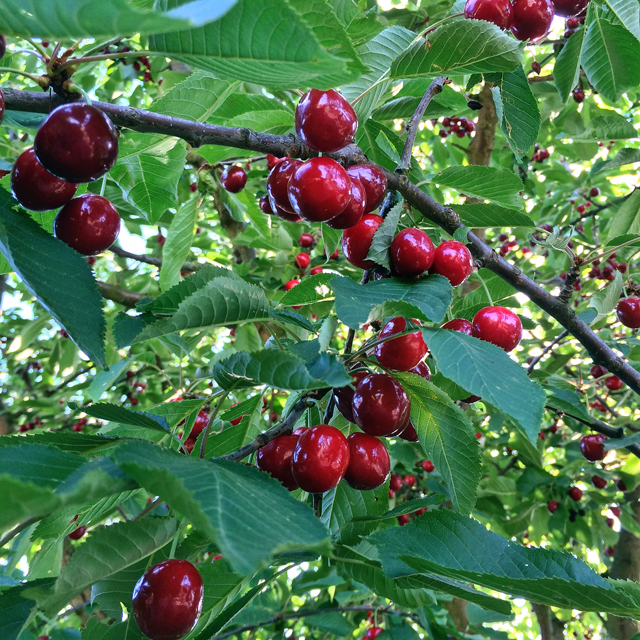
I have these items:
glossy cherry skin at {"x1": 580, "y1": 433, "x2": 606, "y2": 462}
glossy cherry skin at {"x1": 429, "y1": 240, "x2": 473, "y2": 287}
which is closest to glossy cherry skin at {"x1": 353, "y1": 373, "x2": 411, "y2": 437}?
glossy cherry skin at {"x1": 429, "y1": 240, "x2": 473, "y2": 287}

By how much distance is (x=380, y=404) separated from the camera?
3.65 feet

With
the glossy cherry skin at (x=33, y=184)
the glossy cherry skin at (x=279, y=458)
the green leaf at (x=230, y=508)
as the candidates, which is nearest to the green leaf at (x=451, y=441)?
the glossy cherry skin at (x=279, y=458)

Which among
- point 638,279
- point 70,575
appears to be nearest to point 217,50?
point 70,575

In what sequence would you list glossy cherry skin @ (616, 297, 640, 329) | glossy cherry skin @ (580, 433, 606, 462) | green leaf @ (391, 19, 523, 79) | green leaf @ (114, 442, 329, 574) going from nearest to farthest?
green leaf @ (114, 442, 329, 574) → green leaf @ (391, 19, 523, 79) → glossy cherry skin @ (616, 297, 640, 329) → glossy cherry skin @ (580, 433, 606, 462)

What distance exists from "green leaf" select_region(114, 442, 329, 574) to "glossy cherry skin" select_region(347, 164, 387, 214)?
2.56 feet

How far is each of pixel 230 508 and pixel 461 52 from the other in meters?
1.16

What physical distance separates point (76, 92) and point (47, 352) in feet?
16.7

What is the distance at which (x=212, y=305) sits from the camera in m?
1.01

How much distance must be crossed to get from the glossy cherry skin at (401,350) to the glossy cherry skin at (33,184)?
0.73 meters

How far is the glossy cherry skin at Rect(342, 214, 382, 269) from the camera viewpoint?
4.24 ft

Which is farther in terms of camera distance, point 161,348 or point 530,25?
point 161,348

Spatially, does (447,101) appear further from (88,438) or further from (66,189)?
(88,438)

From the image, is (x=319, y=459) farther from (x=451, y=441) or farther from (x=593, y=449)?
(x=593, y=449)

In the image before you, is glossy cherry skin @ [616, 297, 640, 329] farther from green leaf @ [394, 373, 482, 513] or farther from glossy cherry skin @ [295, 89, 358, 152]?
glossy cherry skin @ [295, 89, 358, 152]
